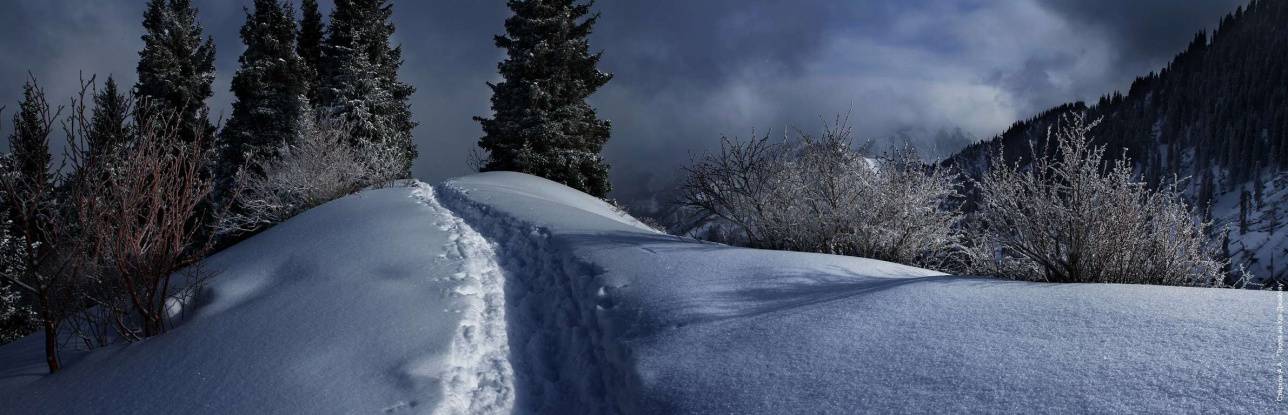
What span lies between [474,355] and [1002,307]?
3.89 m

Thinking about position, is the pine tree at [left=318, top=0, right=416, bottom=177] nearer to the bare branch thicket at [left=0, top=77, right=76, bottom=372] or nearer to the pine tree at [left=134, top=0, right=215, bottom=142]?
the pine tree at [left=134, top=0, right=215, bottom=142]

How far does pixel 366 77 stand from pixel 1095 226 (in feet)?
75.5

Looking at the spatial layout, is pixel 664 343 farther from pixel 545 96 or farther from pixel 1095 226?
pixel 545 96

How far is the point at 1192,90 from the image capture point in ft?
384

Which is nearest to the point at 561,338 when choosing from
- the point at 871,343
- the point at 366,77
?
the point at 871,343

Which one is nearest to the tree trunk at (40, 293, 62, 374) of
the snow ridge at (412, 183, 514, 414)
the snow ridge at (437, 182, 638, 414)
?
the snow ridge at (412, 183, 514, 414)

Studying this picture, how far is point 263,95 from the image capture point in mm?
21750

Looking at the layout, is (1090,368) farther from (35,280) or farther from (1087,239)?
(35,280)

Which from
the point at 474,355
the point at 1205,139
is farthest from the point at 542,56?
the point at 1205,139

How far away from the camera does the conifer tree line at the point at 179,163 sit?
5.58m

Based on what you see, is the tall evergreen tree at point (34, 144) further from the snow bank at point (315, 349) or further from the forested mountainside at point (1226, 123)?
the forested mountainside at point (1226, 123)

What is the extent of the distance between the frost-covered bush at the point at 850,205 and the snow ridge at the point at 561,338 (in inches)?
135

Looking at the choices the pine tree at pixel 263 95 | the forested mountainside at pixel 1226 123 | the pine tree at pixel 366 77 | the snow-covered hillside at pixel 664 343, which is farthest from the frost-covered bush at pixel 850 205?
the forested mountainside at pixel 1226 123

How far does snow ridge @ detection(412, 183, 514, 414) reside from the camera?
164 inches
